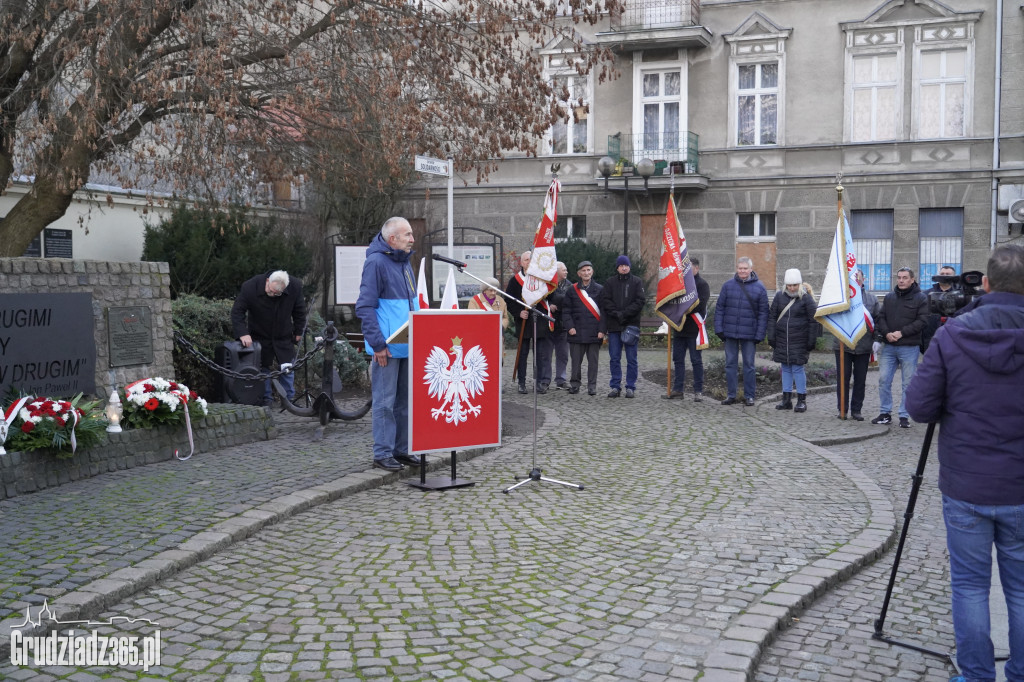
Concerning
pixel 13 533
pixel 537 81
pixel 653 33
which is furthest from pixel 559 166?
pixel 13 533

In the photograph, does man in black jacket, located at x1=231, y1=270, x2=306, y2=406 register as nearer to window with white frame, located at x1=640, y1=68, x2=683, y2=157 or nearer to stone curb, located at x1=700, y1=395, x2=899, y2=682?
stone curb, located at x1=700, y1=395, x2=899, y2=682

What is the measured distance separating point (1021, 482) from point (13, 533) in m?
5.56

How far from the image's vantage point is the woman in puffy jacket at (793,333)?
1308 cm

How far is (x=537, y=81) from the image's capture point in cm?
1384

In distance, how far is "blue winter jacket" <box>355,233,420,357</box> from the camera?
26.4ft

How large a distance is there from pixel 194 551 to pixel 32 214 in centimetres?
872

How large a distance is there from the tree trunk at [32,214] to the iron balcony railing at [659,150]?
1684cm

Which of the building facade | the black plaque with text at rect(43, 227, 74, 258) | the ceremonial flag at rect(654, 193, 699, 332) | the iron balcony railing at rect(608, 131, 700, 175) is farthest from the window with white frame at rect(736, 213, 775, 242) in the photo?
the black plaque with text at rect(43, 227, 74, 258)

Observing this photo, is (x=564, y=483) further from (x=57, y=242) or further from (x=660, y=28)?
(x=660, y=28)

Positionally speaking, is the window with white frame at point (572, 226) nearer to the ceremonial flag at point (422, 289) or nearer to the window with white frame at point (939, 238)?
the window with white frame at point (939, 238)

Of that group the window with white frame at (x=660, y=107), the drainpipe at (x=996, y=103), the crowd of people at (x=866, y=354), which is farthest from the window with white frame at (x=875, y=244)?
the crowd of people at (x=866, y=354)

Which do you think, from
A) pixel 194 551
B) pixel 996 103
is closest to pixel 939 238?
pixel 996 103

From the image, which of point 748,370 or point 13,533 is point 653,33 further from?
point 13,533

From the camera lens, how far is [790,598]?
17.5ft
